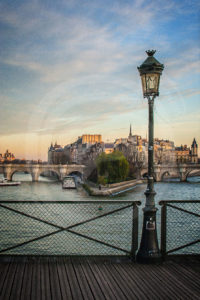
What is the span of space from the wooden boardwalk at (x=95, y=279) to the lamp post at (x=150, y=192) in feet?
0.73

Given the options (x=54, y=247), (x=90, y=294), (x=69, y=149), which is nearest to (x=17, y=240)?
(x=54, y=247)

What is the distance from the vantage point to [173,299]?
464 centimetres

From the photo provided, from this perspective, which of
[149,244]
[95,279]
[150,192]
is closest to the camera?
[95,279]

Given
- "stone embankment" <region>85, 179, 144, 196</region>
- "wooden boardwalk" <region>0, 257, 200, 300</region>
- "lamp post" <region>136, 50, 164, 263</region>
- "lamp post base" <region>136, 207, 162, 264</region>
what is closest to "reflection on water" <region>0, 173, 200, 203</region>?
"stone embankment" <region>85, 179, 144, 196</region>

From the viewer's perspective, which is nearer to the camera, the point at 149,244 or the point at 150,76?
the point at 149,244

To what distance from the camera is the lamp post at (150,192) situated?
6.10 metres

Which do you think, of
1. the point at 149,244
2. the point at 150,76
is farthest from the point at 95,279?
the point at 150,76

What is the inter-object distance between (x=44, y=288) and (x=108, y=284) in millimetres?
835

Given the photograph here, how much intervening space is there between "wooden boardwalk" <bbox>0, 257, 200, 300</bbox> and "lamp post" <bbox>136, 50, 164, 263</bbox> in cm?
22

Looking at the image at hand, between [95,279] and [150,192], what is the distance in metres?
1.79

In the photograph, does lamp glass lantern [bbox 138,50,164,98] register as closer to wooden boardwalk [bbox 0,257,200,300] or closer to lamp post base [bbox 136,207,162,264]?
lamp post base [bbox 136,207,162,264]

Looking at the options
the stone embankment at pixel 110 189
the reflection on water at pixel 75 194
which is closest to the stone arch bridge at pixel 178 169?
the stone embankment at pixel 110 189

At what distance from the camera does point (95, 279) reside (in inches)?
207

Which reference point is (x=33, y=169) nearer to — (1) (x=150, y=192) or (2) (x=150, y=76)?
(2) (x=150, y=76)
